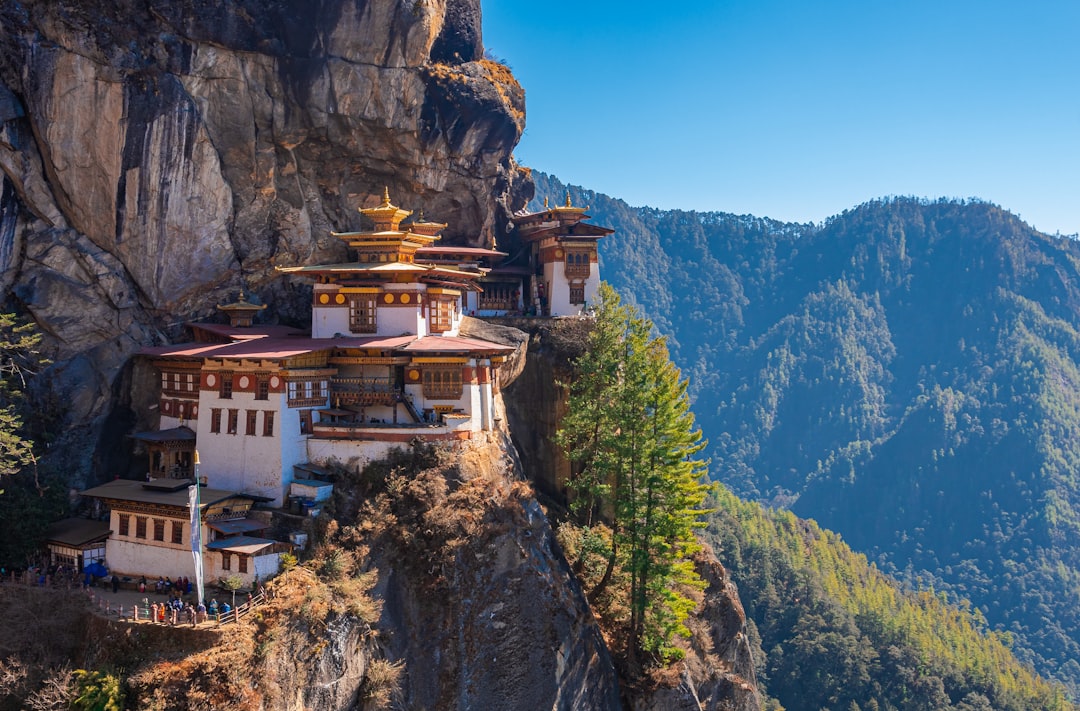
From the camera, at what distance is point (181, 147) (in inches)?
1752

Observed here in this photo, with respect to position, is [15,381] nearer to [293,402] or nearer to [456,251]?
[293,402]

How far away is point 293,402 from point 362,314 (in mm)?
6993

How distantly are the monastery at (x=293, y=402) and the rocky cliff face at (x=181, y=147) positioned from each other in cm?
278

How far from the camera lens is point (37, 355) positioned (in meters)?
41.9

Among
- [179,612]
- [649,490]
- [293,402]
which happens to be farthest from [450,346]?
[179,612]

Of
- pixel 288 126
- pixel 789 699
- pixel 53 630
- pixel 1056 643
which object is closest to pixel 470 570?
pixel 53 630

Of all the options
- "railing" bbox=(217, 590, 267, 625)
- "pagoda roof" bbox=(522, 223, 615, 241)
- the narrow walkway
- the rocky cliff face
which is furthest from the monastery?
"pagoda roof" bbox=(522, 223, 615, 241)

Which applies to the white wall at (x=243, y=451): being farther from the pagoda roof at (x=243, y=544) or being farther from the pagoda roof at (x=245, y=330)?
the pagoda roof at (x=245, y=330)

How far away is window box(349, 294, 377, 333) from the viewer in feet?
144

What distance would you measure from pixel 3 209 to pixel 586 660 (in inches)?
1262

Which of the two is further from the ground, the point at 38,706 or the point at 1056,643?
the point at 38,706

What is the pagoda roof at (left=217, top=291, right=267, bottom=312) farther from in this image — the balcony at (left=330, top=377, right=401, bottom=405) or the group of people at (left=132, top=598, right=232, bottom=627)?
the group of people at (left=132, top=598, right=232, bottom=627)

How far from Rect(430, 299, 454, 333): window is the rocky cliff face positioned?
8341 millimetres

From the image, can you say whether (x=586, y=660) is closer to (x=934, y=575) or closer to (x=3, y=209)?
(x=3, y=209)
